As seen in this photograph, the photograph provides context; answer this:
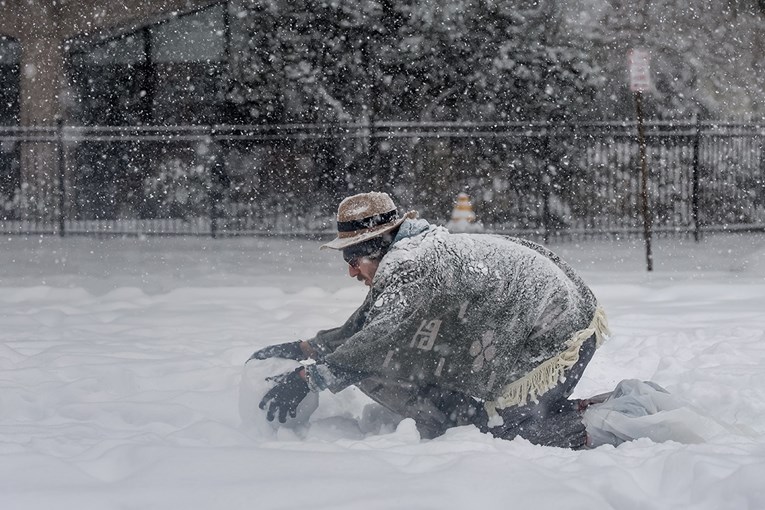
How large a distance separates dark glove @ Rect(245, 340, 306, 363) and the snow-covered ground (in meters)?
0.28

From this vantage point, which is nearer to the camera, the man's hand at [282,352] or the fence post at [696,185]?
the man's hand at [282,352]

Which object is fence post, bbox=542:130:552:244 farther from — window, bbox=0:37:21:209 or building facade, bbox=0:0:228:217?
window, bbox=0:37:21:209

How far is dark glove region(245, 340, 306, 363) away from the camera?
402 cm

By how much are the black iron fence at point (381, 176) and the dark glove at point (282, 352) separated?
910 centimetres

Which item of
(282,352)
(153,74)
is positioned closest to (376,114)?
(153,74)

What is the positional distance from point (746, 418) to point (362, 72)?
38.9ft

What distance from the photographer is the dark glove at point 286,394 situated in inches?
141

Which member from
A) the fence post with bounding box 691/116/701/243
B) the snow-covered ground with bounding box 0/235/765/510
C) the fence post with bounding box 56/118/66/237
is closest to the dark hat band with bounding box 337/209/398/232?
the snow-covered ground with bounding box 0/235/765/510

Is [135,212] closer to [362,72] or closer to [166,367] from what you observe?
[362,72]

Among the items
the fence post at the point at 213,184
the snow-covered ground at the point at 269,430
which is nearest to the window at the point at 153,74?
the fence post at the point at 213,184

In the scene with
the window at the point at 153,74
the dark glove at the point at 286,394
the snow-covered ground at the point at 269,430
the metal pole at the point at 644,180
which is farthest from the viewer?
the window at the point at 153,74

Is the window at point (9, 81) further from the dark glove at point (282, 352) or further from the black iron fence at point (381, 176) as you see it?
the dark glove at point (282, 352)

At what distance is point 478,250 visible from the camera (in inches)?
148

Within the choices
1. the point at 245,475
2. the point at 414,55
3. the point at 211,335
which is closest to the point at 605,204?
the point at 414,55
